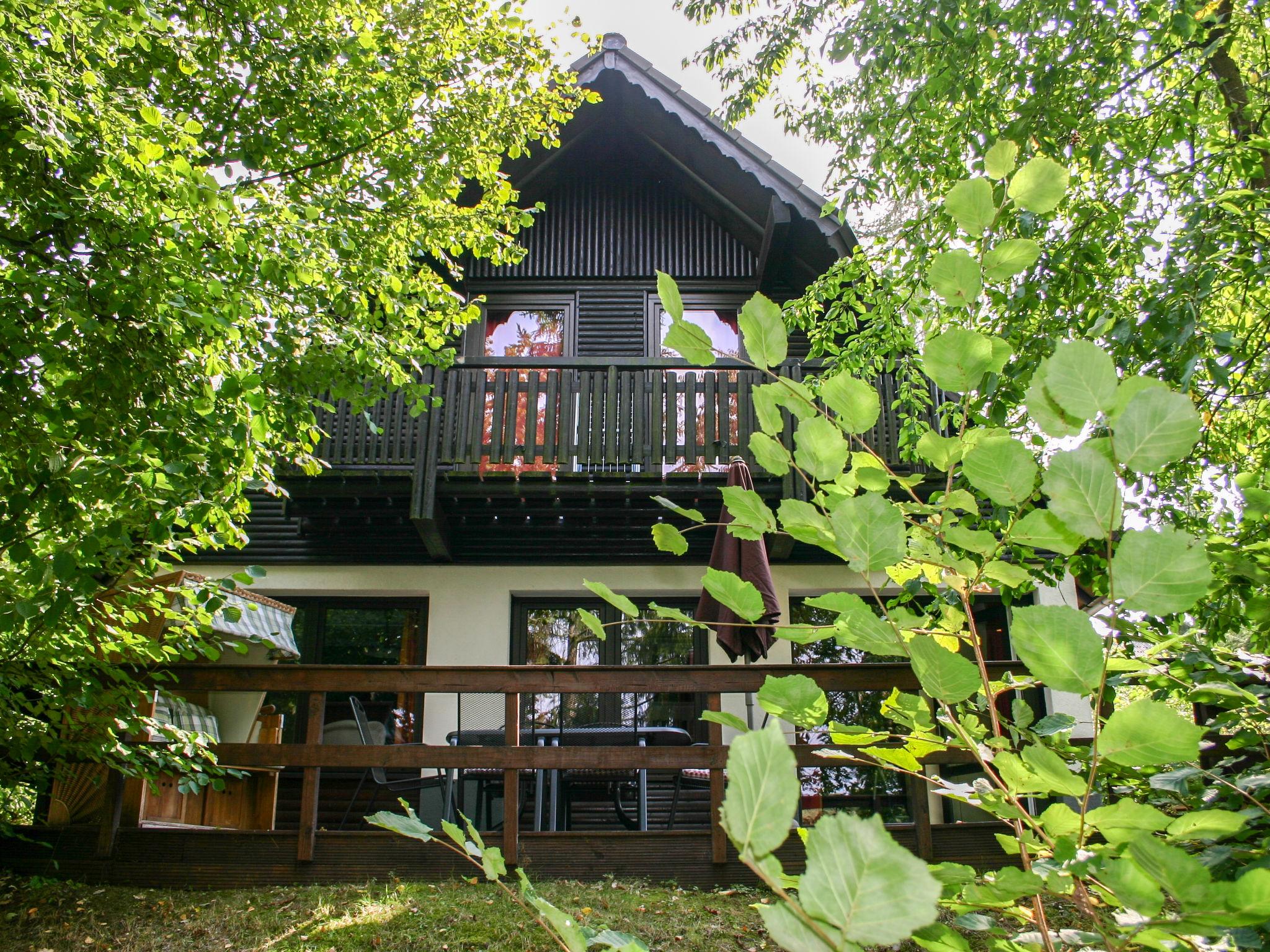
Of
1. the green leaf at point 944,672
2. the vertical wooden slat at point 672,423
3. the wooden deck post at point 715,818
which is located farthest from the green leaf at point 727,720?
the vertical wooden slat at point 672,423

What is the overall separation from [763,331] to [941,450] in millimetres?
206

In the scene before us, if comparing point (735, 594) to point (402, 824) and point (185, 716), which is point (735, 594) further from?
point (185, 716)

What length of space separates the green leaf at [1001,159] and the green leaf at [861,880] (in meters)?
0.57

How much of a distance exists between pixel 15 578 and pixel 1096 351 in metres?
4.35

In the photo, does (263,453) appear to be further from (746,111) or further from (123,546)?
(746,111)

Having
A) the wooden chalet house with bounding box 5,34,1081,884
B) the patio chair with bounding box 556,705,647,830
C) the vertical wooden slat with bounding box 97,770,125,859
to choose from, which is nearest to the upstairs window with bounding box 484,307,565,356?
the wooden chalet house with bounding box 5,34,1081,884

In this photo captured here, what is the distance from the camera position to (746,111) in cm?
686

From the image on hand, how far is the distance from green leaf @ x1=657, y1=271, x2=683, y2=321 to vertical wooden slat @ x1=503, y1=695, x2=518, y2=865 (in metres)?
4.57

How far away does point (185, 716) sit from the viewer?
222 inches

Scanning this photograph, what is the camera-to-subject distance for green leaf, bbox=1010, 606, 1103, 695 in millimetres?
536

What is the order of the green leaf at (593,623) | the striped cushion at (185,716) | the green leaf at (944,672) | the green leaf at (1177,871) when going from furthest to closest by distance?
the striped cushion at (185,716) < the green leaf at (593,623) < the green leaf at (944,672) < the green leaf at (1177,871)

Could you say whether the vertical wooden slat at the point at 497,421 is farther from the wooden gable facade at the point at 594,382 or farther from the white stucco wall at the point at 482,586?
the white stucco wall at the point at 482,586

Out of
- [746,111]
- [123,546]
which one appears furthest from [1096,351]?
[746,111]

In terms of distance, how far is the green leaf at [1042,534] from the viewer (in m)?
0.67
